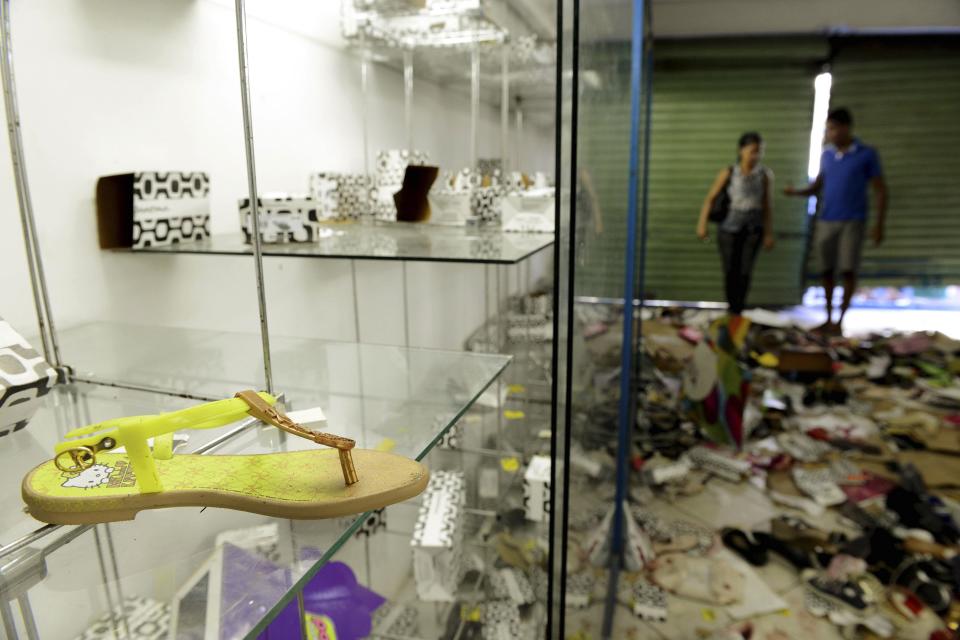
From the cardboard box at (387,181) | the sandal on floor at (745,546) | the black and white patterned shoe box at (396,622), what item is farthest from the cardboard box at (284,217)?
the sandal on floor at (745,546)

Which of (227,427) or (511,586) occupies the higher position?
(227,427)

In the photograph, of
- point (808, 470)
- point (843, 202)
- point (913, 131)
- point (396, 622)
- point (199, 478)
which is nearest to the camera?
point (199, 478)

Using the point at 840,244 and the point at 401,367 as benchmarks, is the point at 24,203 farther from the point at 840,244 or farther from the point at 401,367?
the point at 840,244

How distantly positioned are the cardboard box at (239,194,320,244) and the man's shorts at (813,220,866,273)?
13.9ft

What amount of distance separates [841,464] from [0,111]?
9.66 ft

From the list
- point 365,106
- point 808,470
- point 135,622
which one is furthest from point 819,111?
point 135,622

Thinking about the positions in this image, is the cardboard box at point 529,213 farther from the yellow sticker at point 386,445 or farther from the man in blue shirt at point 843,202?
the man in blue shirt at point 843,202

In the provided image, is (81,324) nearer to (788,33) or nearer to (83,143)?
(83,143)

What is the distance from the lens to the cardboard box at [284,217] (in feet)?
3.27

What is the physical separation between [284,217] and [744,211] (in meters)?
3.19

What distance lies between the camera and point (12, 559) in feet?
1.37

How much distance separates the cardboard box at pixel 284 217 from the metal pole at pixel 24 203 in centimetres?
30

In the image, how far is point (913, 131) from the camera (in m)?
4.43

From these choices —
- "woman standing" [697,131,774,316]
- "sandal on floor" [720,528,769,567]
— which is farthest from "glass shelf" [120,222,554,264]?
"woman standing" [697,131,774,316]
